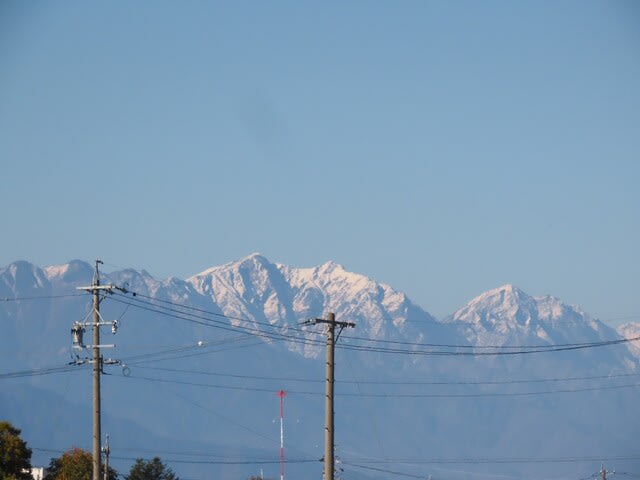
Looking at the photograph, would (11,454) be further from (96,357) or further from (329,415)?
(329,415)

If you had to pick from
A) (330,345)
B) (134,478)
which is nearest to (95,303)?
(330,345)

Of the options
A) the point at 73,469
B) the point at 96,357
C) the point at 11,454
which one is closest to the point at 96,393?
the point at 96,357

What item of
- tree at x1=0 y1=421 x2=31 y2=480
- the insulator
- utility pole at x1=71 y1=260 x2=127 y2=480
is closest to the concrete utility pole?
utility pole at x1=71 y1=260 x2=127 y2=480

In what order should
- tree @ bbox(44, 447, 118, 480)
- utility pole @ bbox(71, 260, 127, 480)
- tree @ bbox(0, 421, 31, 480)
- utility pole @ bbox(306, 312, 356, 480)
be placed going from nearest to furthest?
utility pole @ bbox(306, 312, 356, 480)
utility pole @ bbox(71, 260, 127, 480)
tree @ bbox(0, 421, 31, 480)
tree @ bbox(44, 447, 118, 480)

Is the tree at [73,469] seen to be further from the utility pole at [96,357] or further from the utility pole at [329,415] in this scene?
the utility pole at [329,415]

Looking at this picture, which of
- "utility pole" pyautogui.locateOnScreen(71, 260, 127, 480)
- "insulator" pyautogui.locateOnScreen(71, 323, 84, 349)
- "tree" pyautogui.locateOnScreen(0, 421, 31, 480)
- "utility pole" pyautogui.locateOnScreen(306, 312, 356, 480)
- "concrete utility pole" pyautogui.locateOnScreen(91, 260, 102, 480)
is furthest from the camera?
"tree" pyautogui.locateOnScreen(0, 421, 31, 480)

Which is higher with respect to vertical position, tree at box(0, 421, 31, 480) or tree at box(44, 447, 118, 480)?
tree at box(0, 421, 31, 480)

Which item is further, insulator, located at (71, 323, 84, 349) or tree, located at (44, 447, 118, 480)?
tree, located at (44, 447, 118, 480)

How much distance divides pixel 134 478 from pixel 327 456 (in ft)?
424

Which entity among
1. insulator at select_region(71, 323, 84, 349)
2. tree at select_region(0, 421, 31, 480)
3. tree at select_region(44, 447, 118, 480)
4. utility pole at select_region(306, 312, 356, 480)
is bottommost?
tree at select_region(44, 447, 118, 480)

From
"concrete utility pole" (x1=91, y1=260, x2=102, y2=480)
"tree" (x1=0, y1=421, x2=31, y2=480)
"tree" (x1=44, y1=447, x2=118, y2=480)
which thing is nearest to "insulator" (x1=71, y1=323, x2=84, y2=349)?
"concrete utility pole" (x1=91, y1=260, x2=102, y2=480)

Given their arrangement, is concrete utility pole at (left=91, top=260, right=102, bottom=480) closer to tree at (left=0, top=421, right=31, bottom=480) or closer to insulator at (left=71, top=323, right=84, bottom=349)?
insulator at (left=71, top=323, right=84, bottom=349)

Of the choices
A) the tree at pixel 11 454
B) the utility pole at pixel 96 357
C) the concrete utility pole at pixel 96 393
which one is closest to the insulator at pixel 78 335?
the utility pole at pixel 96 357

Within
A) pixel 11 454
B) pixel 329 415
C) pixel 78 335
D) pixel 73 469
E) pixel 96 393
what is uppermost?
pixel 78 335
